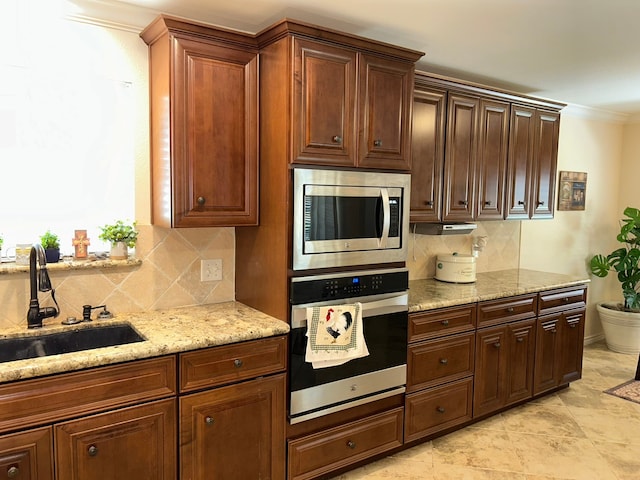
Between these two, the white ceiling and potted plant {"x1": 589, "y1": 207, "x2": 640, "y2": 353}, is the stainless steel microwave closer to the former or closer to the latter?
the white ceiling

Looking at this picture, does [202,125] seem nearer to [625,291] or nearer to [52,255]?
[52,255]

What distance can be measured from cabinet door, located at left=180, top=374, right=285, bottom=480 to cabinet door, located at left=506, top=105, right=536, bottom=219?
7.71ft

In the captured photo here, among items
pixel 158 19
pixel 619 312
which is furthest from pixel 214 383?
pixel 619 312

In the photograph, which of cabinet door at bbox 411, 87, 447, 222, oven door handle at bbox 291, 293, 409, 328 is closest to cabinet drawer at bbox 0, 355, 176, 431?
oven door handle at bbox 291, 293, 409, 328

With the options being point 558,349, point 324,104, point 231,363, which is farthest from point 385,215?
point 558,349

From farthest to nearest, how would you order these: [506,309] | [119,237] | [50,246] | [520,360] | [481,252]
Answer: [481,252] < [520,360] < [506,309] < [119,237] < [50,246]

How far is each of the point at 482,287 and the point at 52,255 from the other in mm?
2690

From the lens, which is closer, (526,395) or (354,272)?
(354,272)

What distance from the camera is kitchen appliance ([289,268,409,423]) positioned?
2396 mm

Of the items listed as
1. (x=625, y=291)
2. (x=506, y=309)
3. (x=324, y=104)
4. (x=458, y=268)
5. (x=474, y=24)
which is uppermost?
(x=474, y=24)

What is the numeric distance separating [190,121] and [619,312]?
4565 mm

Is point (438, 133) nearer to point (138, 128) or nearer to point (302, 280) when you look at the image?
point (302, 280)

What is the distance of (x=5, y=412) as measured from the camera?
1.71m

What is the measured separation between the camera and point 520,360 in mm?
3467
